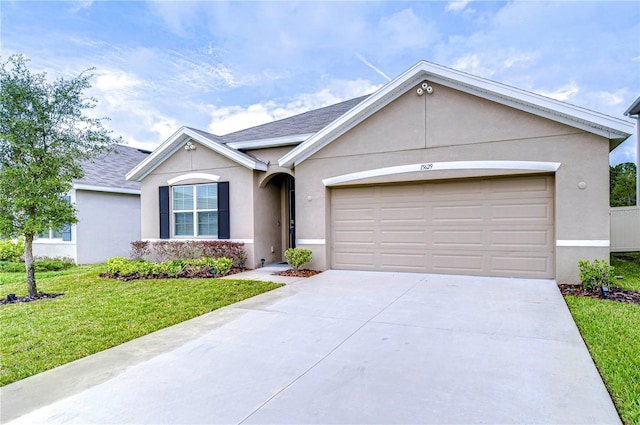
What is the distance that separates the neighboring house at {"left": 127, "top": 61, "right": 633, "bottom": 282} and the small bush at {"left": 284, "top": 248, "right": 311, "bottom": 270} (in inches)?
14.7

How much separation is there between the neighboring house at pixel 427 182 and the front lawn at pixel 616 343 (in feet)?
6.27

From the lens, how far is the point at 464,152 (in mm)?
8750

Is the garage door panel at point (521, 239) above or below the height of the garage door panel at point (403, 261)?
above

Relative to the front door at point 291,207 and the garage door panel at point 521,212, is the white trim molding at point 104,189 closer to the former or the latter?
the front door at point 291,207

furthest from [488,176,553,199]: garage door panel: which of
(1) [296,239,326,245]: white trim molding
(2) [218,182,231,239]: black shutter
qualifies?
(2) [218,182,231,239]: black shutter

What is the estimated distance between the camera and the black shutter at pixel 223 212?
11484 millimetres

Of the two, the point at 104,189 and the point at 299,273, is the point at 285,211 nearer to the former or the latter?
the point at 299,273

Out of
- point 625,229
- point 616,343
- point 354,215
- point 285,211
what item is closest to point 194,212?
point 285,211

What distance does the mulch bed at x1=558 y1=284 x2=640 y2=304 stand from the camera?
6707 mm

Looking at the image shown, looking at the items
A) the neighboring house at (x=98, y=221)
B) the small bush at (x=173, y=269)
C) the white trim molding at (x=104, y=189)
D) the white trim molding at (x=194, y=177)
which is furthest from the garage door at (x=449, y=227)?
the neighboring house at (x=98, y=221)

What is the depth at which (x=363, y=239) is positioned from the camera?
10164 mm

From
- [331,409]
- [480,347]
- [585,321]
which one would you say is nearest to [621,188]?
[585,321]

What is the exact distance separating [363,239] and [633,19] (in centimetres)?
1297

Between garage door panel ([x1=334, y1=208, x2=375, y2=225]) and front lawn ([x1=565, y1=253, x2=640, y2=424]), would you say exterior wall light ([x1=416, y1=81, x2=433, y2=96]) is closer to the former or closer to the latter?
garage door panel ([x1=334, y1=208, x2=375, y2=225])
